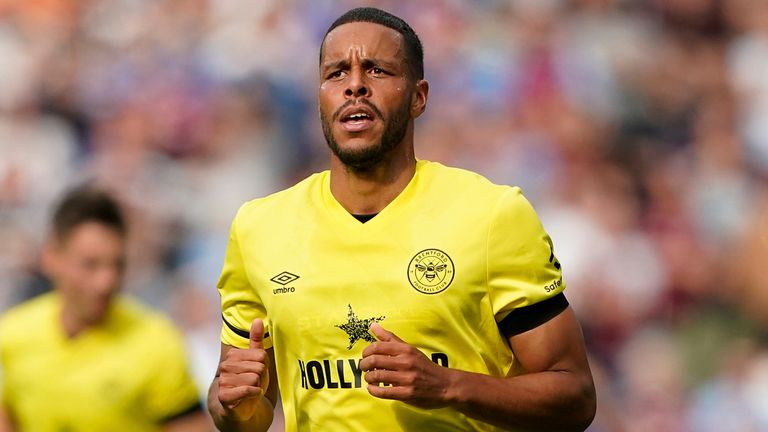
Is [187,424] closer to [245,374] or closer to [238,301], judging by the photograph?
[238,301]

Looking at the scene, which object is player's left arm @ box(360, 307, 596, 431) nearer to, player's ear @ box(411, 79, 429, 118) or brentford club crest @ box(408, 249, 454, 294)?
brentford club crest @ box(408, 249, 454, 294)

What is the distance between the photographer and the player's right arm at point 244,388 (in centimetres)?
368

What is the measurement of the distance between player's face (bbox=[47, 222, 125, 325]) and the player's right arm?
2.39m

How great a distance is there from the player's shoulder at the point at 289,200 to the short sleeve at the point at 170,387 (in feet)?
6.53

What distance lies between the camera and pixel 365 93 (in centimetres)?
395

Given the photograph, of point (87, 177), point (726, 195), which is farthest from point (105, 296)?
point (726, 195)

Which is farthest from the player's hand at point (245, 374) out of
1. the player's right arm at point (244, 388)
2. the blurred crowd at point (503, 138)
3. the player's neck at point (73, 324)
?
the blurred crowd at point (503, 138)

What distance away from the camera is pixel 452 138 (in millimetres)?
8812

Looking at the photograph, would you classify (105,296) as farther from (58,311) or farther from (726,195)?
(726,195)

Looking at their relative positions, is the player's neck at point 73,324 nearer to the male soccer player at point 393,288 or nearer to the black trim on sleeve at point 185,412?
the black trim on sleeve at point 185,412

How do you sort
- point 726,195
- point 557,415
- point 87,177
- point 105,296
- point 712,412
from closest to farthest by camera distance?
point 557,415, point 105,296, point 712,412, point 726,195, point 87,177

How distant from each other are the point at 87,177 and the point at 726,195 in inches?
163

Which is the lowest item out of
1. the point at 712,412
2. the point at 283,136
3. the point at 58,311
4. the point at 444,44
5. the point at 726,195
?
the point at 712,412

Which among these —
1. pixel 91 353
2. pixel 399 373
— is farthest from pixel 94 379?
pixel 399 373
